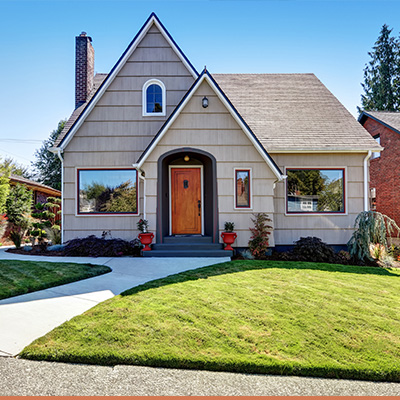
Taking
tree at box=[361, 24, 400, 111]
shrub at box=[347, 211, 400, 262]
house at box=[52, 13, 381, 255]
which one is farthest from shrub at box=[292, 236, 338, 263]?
tree at box=[361, 24, 400, 111]

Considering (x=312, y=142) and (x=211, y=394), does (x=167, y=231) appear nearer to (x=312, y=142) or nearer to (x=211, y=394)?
(x=312, y=142)

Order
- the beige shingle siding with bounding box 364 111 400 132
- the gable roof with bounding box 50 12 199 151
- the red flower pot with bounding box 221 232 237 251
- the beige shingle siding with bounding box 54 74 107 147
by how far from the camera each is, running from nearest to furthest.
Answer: the red flower pot with bounding box 221 232 237 251 < the gable roof with bounding box 50 12 199 151 < the beige shingle siding with bounding box 54 74 107 147 < the beige shingle siding with bounding box 364 111 400 132

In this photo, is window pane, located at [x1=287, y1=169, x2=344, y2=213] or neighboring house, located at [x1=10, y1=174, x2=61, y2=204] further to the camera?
neighboring house, located at [x1=10, y1=174, x2=61, y2=204]

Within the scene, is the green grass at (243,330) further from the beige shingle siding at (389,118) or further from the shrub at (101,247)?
the beige shingle siding at (389,118)

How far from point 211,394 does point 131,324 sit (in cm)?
150

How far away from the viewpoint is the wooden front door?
34.9ft

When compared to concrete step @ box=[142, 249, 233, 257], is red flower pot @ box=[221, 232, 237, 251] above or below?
above

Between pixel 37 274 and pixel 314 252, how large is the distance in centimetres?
700

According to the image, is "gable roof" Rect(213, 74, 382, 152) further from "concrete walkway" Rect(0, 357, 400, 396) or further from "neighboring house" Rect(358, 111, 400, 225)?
"concrete walkway" Rect(0, 357, 400, 396)

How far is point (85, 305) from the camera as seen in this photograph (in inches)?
185

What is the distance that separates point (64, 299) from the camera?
5.02 m

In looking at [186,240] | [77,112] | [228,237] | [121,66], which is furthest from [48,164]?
[228,237]

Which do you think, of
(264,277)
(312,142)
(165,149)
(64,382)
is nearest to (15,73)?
(165,149)

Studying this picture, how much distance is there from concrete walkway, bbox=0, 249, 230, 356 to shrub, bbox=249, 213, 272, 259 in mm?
1462
